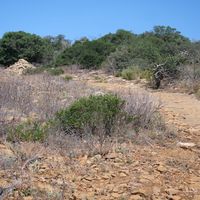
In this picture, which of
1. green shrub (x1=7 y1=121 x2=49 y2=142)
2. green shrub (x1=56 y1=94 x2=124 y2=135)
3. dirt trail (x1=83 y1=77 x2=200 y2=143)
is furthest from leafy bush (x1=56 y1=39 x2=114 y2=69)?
green shrub (x1=7 y1=121 x2=49 y2=142)

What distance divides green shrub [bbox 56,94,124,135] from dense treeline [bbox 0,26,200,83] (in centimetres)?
991

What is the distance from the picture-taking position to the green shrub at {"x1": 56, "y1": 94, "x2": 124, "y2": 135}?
21.9 feet

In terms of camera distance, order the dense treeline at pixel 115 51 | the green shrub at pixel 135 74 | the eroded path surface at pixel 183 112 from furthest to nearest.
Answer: the dense treeline at pixel 115 51 < the green shrub at pixel 135 74 < the eroded path surface at pixel 183 112

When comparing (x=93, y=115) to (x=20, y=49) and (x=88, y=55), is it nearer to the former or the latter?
(x=88, y=55)

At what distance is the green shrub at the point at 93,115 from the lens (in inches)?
263

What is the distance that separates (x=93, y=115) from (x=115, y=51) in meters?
18.7

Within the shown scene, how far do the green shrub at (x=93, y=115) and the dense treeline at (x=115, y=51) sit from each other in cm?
991

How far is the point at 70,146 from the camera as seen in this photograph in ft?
Result: 19.6

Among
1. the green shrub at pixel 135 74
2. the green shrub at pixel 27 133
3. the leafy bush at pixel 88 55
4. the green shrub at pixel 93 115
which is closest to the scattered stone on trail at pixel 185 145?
the green shrub at pixel 93 115

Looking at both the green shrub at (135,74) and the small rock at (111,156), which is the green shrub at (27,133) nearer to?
the small rock at (111,156)

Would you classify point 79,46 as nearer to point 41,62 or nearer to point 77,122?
point 41,62

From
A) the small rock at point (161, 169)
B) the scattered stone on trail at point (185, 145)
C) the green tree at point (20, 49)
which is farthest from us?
the green tree at point (20, 49)

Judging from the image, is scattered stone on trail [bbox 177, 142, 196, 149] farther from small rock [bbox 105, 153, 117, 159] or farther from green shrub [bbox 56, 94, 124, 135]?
small rock [bbox 105, 153, 117, 159]

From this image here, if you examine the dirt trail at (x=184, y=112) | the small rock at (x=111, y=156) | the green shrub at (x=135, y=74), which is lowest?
the small rock at (x=111, y=156)
